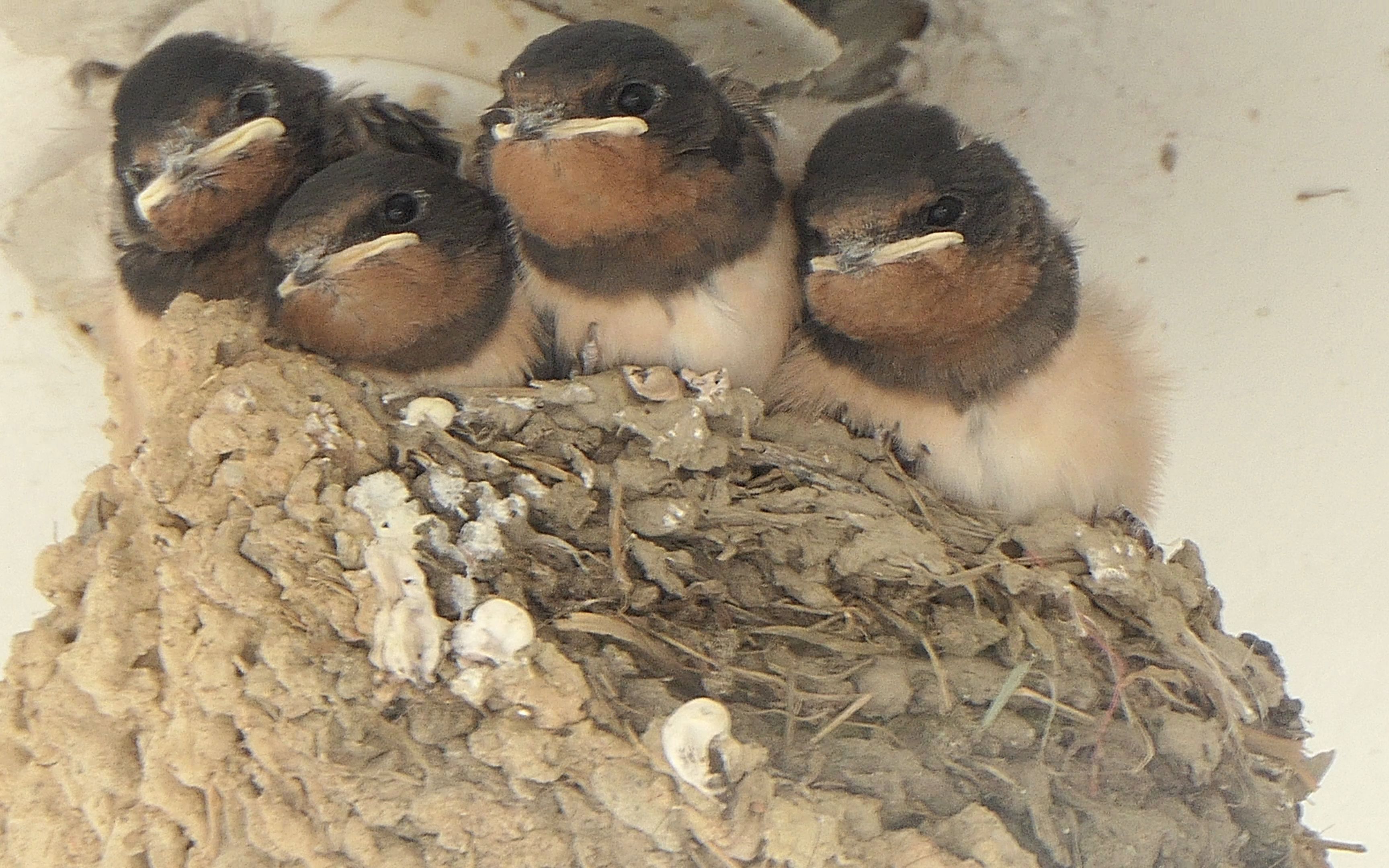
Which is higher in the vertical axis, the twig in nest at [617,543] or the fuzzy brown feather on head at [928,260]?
the fuzzy brown feather on head at [928,260]

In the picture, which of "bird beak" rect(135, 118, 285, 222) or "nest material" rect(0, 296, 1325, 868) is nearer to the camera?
"nest material" rect(0, 296, 1325, 868)

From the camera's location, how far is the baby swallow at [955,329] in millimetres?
1984

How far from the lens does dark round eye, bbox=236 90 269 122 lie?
2100 millimetres

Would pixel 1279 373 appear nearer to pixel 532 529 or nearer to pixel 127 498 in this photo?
pixel 532 529

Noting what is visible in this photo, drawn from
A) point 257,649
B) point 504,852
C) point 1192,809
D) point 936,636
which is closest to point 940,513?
point 936,636

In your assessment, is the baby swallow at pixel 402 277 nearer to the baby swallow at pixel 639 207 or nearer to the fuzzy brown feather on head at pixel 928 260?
the baby swallow at pixel 639 207

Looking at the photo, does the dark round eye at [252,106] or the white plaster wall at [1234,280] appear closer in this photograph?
the dark round eye at [252,106]

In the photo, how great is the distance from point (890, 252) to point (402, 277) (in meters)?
0.68

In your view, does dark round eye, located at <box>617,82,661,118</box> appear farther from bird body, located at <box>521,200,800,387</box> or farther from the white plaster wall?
the white plaster wall

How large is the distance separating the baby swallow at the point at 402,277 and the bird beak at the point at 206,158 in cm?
13

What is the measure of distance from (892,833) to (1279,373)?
1.53 metres

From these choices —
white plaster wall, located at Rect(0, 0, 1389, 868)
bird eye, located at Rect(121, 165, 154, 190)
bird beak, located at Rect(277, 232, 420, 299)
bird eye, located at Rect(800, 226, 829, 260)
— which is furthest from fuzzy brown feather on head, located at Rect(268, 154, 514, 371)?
white plaster wall, located at Rect(0, 0, 1389, 868)

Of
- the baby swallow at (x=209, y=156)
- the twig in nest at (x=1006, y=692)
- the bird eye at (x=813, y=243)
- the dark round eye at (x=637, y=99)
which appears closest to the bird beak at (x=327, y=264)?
the baby swallow at (x=209, y=156)

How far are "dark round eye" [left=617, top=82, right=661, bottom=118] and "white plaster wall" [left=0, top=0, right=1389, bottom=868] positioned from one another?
0.69 m
